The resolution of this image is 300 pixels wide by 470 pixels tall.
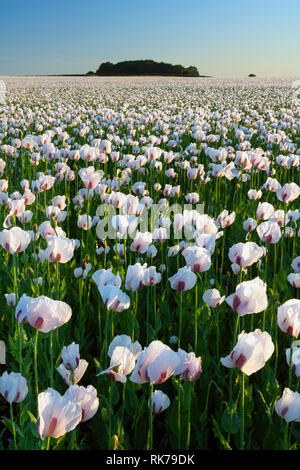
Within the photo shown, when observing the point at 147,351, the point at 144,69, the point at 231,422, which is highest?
the point at 144,69

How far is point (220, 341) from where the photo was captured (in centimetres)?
245

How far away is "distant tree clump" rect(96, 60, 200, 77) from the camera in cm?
6912

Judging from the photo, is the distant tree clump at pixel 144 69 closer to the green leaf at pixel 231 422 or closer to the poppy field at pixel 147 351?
the poppy field at pixel 147 351

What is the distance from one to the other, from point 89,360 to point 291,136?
24.0 ft

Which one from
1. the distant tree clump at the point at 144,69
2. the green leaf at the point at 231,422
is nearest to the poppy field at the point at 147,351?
the green leaf at the point at 231,422

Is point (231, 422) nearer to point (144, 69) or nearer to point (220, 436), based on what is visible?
point (220, 436)

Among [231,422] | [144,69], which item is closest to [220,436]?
[231,422]

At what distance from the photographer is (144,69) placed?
229 feet

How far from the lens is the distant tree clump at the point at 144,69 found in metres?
69.1

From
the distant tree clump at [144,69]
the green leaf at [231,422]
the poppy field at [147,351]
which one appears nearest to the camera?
the poppy field at [147,351]

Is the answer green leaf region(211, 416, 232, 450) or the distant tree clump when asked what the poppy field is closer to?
green leaf region(211, 416, 232, 450)
